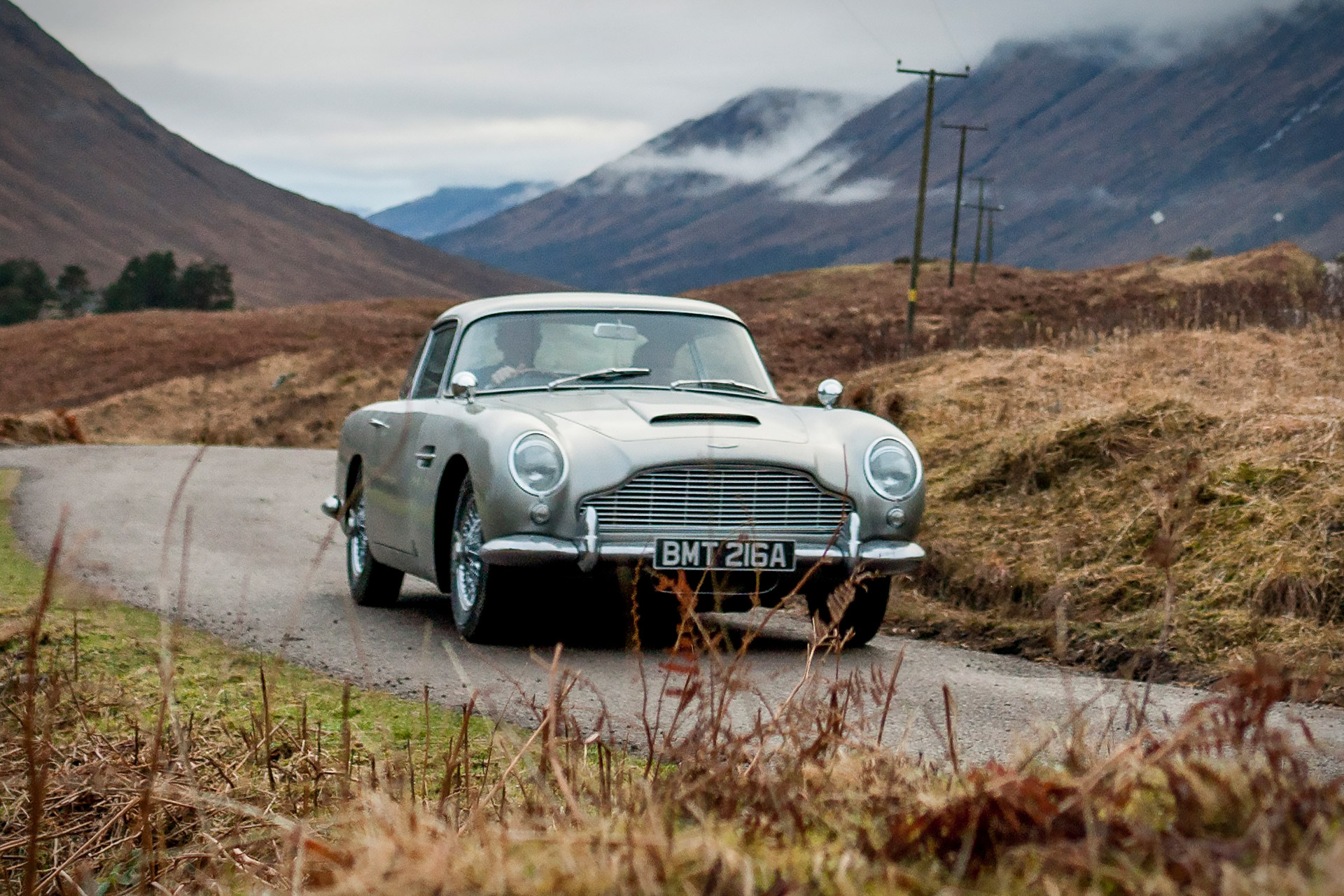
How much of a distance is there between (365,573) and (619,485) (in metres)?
2.60

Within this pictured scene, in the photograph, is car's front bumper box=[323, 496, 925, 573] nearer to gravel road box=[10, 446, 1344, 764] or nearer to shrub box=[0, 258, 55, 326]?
gravel road box=[10, 446, 1344, 764]

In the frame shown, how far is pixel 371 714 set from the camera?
16.6 ft

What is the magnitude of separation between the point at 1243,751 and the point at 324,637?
583cm

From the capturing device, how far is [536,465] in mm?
6531

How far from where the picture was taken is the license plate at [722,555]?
6.48 m

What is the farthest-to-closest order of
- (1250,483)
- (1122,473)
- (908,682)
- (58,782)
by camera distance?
(1122,473), (1250,483), (908,682), (58,782)

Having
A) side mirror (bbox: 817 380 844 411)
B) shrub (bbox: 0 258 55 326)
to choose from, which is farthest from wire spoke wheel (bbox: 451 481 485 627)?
shrub (bbox: 0 258 55 326)

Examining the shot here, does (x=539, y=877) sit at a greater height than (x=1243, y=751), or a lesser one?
lesser

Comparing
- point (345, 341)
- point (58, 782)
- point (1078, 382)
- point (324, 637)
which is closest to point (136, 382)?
point (345, 341)

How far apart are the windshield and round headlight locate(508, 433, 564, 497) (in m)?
1.18

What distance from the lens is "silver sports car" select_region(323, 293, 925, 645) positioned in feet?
21.4

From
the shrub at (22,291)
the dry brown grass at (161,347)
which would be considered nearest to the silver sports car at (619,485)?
the dry brown grass at (161,347)

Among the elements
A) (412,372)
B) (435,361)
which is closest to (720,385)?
(435,361)

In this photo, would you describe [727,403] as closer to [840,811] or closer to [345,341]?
[840,811]
